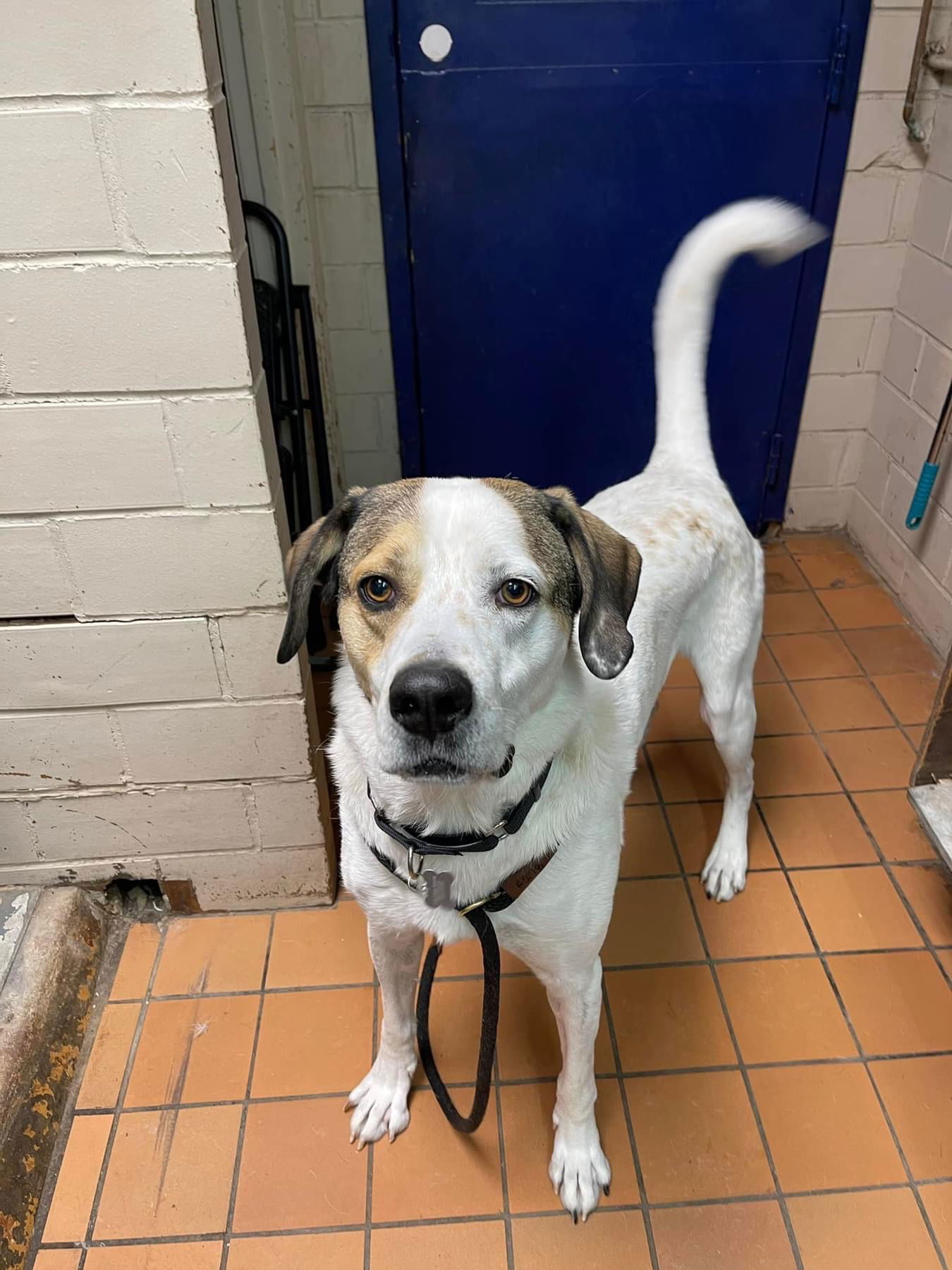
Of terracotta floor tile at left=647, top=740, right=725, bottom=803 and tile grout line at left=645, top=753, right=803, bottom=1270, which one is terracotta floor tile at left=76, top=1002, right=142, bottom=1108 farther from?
terracotta floor tile at left=647, top=740, right=725, bottom=803

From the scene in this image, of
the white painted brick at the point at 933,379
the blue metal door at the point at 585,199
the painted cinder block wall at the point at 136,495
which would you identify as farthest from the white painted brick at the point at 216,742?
the white painted brick at the point at 933,379

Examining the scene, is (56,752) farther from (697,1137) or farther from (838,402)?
(838,402)

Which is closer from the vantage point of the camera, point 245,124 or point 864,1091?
point 864,1091

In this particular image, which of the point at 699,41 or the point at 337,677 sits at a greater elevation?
the point at 699,41

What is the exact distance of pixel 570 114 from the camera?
291cm

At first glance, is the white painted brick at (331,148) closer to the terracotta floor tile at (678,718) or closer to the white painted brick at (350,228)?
the white painted brick at (350,228)

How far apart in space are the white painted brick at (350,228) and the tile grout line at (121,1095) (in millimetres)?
2330

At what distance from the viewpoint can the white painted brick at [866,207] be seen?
124 inches

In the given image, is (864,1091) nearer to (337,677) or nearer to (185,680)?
(337,677)

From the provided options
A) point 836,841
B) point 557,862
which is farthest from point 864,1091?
point 557,862

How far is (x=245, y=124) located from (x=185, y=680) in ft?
6.14

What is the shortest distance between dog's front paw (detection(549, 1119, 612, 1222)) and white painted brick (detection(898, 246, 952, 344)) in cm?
281

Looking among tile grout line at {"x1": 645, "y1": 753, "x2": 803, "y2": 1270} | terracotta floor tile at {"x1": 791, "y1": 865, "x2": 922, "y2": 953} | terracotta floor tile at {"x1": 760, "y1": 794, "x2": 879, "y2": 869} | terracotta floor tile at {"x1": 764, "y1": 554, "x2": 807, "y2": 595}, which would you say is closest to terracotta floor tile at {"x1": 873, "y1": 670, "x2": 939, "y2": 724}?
terracotta floor tile at {"x1": 760, "y1": 794, "x2": 879, "y2": 869}

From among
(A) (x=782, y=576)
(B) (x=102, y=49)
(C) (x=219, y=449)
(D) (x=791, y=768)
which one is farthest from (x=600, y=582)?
(A) (x=782, y=576)
